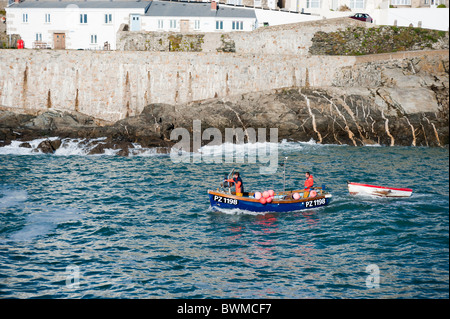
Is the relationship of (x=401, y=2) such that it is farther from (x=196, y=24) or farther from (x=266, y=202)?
(x=266, y=202)

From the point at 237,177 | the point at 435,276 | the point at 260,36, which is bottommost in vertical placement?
the point at 435,276

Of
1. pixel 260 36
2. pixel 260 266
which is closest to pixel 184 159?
pixel 260 36

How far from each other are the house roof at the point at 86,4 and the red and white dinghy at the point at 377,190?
39.1 metres

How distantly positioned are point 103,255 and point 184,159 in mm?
21340

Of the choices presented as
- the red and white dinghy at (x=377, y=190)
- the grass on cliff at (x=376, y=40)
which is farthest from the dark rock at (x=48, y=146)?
the grass on cliff at (x=376, y=40)

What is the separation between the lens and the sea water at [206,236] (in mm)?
21438

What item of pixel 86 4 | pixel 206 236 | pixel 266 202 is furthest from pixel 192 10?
pixel 206 236

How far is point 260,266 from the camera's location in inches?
909

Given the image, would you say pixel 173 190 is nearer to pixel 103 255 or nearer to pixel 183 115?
pixel 103 255

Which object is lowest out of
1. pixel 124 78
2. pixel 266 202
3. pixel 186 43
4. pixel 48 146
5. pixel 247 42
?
pixel 266 202

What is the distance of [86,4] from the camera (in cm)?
6488

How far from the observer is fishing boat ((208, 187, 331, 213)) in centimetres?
2998

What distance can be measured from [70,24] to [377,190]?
43496 mm

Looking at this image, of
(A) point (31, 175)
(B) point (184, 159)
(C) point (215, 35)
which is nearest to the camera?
(A) point (31, 175)
